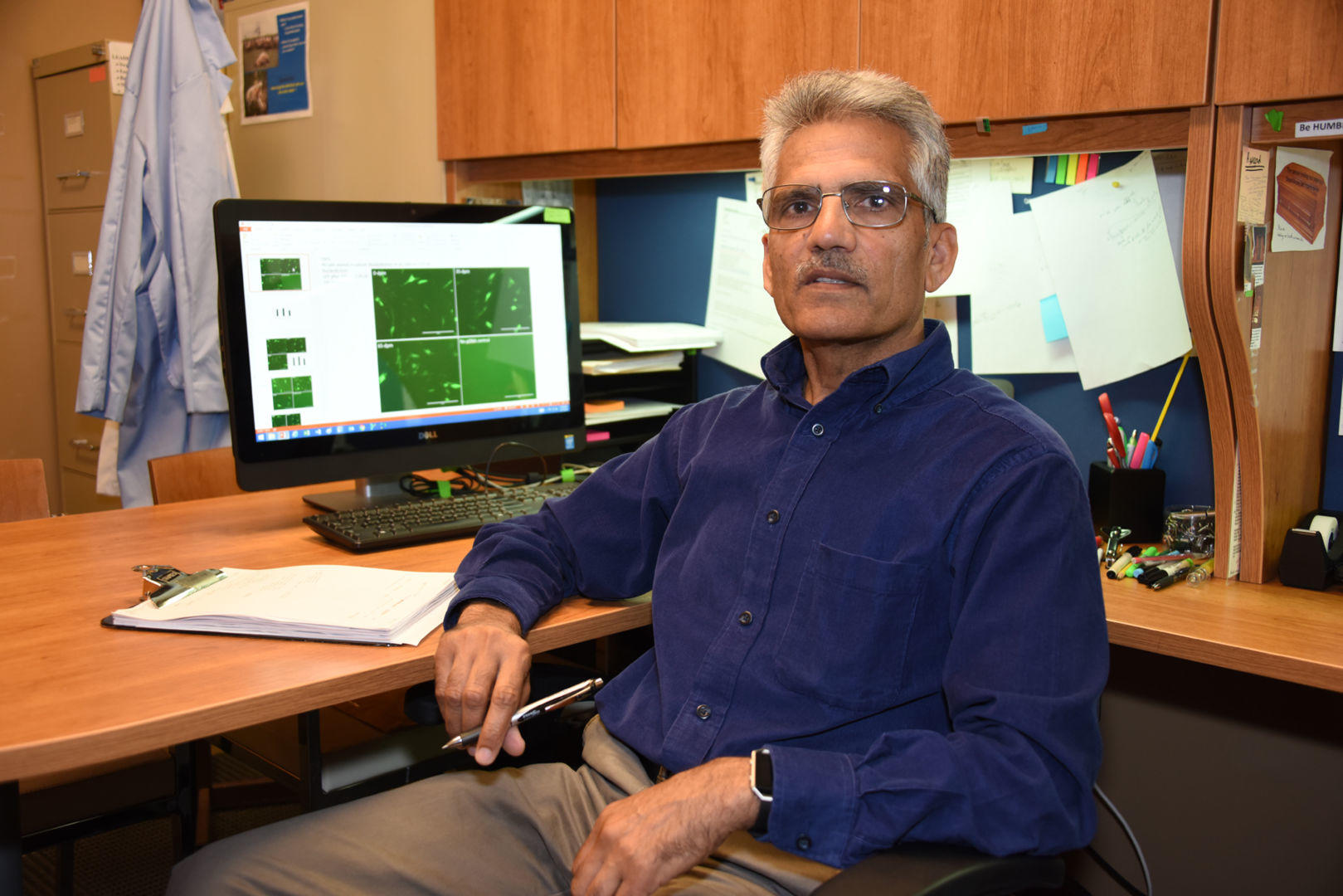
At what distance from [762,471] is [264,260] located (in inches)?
34.8

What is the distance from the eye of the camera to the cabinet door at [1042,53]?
1474mm

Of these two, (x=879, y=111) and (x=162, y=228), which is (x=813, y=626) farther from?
(x=162, y=228)

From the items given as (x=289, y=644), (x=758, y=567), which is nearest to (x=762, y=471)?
(x=758, y=567)

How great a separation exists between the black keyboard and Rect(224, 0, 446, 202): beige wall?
1122mm

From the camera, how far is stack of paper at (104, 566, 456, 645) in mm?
1206

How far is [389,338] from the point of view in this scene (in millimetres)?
1761

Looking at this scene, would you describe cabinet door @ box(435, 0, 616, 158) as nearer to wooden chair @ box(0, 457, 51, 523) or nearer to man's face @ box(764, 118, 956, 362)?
man's face @ box(764, 118, 956, 362)

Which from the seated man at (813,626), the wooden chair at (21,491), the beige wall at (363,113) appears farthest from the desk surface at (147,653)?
the beige wall at (363,113)

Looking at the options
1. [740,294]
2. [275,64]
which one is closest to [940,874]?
[740,294]

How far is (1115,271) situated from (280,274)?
139 cm

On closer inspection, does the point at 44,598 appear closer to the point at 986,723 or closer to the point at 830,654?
the point at 830,654

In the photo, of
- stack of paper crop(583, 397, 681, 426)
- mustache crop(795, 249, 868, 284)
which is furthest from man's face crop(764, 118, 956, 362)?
stack of paper crop(583, 397, 681, 426)

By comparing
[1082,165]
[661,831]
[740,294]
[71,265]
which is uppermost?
[1082,165]

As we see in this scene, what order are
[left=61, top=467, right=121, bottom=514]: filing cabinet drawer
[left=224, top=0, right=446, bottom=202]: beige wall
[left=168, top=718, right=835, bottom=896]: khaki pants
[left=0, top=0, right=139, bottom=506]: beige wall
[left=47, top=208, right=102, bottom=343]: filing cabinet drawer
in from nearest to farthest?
[left=168, top=718, right=835, bottom=896]: khaki pants, [left=224, top=0, right=446, bottom=202]: beige wall, [left=47, top=208, right=102, bottom=343]: filing cabinet drawer, [left=61, top=467, right=121, bottom=514]: filing cabinet drawer, [left=0, top=0, right=139, bottom=506]: beige wall
